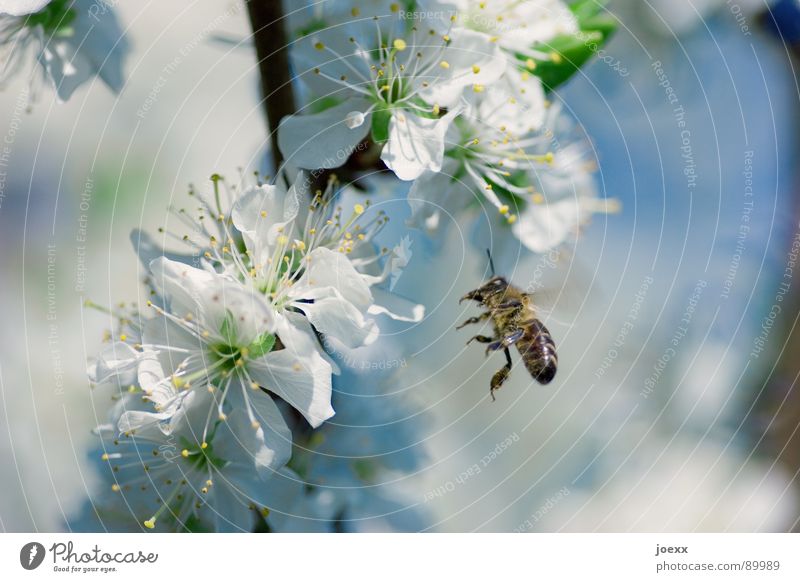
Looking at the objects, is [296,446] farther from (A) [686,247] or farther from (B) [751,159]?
(B) [751,159]

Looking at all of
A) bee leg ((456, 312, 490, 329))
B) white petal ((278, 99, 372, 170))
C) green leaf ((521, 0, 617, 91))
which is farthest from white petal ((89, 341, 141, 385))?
green leaf ((521, 0, 617, 91))

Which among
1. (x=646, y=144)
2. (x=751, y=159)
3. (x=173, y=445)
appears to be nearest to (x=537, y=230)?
(x=646, y=144)

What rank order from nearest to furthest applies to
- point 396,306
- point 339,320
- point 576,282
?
point 339,320 → point 396,306 → point 576,282

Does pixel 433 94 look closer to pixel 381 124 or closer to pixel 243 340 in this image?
pixel 381 124

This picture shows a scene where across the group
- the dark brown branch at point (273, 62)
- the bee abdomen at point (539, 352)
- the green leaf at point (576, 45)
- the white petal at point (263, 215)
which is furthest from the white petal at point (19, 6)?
the bee abdomen at point (539, 352)

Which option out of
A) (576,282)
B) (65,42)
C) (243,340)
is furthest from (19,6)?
(576,282)

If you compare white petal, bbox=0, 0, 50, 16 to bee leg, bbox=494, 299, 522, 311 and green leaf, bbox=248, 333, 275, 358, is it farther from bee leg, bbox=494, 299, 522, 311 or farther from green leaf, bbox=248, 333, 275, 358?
bee leg, bbox=494, 299, 522, 311
